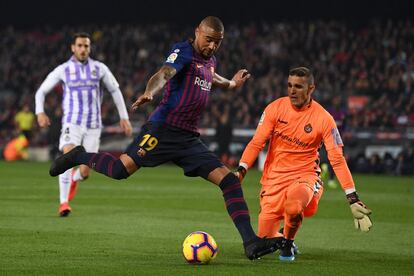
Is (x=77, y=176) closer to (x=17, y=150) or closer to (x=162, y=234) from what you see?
(x=162, y=234)

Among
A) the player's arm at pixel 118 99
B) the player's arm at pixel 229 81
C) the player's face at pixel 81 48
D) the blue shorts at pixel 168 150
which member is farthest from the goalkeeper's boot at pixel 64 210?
the blue shorts at pixel 168 150

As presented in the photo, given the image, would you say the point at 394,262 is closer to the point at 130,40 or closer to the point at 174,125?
the point at 174,125

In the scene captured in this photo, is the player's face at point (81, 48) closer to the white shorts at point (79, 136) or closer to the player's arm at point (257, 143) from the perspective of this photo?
the white shorts at point (79, 136)

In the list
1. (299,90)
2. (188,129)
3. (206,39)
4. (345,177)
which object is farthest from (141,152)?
(345,177)

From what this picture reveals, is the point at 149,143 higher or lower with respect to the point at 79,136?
higher

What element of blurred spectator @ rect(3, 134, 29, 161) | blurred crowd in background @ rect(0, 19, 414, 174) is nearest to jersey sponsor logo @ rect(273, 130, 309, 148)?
blurred crowd in background @ rect(0, 19, 414, 174)

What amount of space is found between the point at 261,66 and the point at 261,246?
25.7 metres

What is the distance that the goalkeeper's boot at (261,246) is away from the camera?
7.69 meters

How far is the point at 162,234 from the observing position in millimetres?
10461

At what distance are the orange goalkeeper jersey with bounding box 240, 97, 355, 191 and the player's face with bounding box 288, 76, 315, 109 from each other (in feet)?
0.36

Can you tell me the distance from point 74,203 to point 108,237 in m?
4.81

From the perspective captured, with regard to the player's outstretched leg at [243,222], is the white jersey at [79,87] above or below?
above

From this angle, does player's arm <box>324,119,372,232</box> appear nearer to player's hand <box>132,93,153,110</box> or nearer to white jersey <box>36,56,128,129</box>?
player's hand <box>132,93,153,110</box>

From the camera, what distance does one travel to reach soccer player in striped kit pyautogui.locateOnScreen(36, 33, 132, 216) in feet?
40.7
